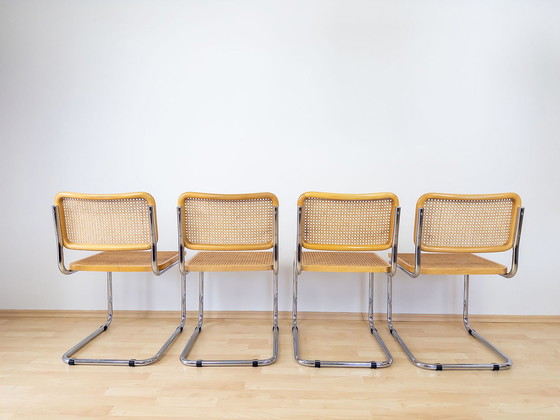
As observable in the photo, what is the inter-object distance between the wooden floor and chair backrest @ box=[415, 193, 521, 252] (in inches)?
25.4

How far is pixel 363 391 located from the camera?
1539 mm

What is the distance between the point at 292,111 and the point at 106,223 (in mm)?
1424

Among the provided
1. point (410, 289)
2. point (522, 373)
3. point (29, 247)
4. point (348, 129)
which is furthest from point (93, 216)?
point (522, 373)

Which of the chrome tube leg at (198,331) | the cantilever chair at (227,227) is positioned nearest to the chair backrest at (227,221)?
the cantilever chair at (227,227)

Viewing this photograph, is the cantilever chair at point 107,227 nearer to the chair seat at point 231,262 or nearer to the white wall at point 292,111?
the chair seat at point 231,262

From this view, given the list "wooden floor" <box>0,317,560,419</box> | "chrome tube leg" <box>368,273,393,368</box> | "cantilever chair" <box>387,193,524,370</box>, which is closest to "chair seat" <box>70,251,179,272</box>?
"wooden floor" <box>0,317,560,419</box>

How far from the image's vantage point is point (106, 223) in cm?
171

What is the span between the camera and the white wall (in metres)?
2.37

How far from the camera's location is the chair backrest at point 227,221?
1.69 m

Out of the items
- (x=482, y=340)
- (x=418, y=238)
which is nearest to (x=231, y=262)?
(x=418, y=238)

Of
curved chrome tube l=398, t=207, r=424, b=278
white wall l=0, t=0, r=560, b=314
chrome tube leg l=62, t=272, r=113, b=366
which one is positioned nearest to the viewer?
curved chrome tube l=398, t=207, r=424, b=278

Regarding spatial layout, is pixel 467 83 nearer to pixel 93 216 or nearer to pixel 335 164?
pixel 335 164

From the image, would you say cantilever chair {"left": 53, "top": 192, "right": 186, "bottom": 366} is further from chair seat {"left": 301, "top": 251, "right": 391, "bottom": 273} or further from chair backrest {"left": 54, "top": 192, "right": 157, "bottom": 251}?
chair seat {"left": 301, "top": 251, "right": 391, "bottom": 273}

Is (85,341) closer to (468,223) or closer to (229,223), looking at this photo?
(229,223)
